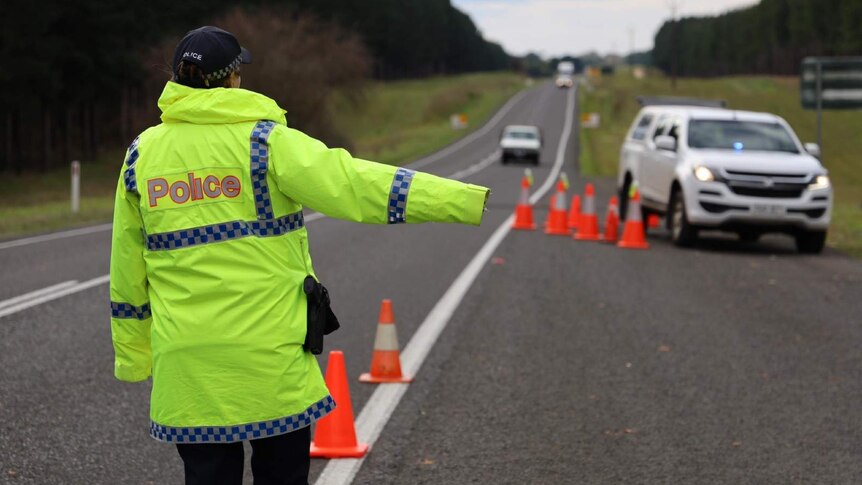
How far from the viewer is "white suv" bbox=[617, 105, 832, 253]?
16547mm

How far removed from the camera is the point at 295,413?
3.60m

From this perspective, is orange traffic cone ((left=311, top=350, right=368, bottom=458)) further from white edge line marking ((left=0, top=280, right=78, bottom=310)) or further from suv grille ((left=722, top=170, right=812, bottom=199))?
suv grille ((left=722, top=170, right=812, bottom=199))

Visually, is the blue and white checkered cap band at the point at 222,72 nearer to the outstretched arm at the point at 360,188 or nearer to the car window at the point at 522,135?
the outstretched arm at the point at 360,188

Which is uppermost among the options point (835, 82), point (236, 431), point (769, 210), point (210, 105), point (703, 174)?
point (835, 82)

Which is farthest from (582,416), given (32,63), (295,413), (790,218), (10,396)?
(32,63)

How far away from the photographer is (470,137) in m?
77.4

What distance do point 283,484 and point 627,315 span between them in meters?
7.53

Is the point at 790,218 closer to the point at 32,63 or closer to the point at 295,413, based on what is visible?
the point at 295,413

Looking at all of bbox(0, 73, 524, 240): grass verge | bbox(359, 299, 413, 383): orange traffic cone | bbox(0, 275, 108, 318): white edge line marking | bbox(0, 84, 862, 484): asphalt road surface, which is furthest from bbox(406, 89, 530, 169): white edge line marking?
bbox(359, 299, 413, 383): orange traffic cone

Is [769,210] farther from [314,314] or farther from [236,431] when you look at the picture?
[236,431]

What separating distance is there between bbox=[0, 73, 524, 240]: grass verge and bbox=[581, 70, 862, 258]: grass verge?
8410 mm

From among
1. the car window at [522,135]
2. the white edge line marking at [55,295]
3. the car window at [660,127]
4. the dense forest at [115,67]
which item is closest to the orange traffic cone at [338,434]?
the white edge line marking at [55,295]

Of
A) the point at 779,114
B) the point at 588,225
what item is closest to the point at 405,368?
the point at 588,225

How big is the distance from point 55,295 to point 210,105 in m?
8.71
